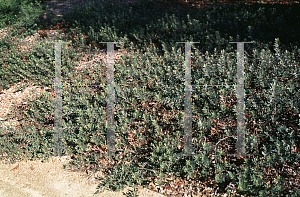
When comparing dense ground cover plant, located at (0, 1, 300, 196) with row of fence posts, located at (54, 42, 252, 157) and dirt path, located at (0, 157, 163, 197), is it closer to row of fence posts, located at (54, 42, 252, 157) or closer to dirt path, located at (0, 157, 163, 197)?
row of fence posts, located at (54, 42, 252, 157)

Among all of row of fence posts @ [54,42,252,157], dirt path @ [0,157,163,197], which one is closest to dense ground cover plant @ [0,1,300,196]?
row of fence posts @ [54,42,252,157]

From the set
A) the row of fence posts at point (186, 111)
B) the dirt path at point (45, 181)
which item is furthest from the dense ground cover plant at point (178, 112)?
the dirt path at point (45, 181)

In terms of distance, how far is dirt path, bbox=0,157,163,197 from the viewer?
11.8 ft

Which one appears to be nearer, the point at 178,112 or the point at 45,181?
the point at 45,181

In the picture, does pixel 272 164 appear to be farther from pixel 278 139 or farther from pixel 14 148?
pixel 14 148

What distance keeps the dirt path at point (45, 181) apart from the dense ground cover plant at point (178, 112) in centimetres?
20

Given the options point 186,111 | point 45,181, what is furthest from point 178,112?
point 45,181

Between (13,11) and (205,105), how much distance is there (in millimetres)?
7997

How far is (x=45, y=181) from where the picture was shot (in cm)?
385

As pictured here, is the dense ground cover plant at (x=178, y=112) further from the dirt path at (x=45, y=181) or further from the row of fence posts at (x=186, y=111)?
the dirt path at (x=45, y=181)

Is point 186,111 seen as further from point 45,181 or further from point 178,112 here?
point 45,181

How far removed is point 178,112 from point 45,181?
242 centimetres

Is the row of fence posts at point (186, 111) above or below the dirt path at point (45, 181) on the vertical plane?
above

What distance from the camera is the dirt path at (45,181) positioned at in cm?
360
